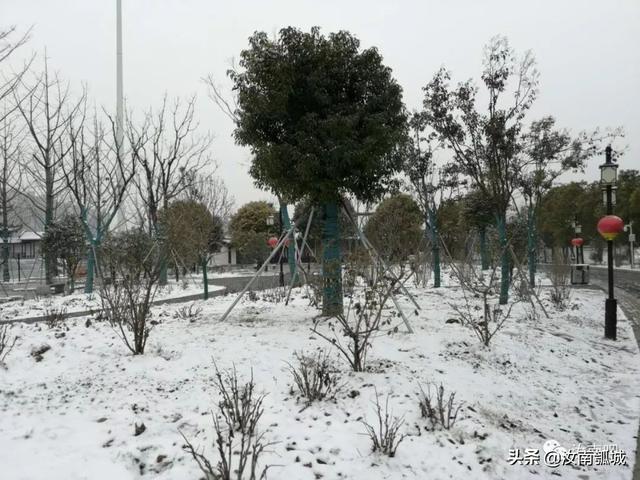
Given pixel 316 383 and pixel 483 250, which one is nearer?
pixel 316 383

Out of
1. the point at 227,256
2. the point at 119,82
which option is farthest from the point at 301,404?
the point at 227,256

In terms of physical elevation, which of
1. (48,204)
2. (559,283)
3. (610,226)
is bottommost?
(559,283)

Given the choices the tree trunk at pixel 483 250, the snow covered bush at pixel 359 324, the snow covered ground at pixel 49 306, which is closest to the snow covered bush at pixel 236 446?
the snow covered bush at pixel 359 324

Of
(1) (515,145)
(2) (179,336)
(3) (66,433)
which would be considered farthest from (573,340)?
(3) (66,433)

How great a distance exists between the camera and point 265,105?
7316mm

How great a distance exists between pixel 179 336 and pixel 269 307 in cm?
320

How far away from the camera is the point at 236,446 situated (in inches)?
136

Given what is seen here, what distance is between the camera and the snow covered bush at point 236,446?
293 centimetres

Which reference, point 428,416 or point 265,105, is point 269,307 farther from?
point 428,416

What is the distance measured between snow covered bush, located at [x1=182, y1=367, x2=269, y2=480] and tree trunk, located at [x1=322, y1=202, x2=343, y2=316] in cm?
333

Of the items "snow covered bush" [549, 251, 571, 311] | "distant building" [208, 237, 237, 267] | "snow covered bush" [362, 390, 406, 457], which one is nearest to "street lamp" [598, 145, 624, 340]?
"snow covered bush" [549, 251, 571, 311]

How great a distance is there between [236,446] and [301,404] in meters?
0.89

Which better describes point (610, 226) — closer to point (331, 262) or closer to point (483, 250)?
point (331, 262)

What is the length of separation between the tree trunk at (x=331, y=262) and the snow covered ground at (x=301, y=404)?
0.71 metres
